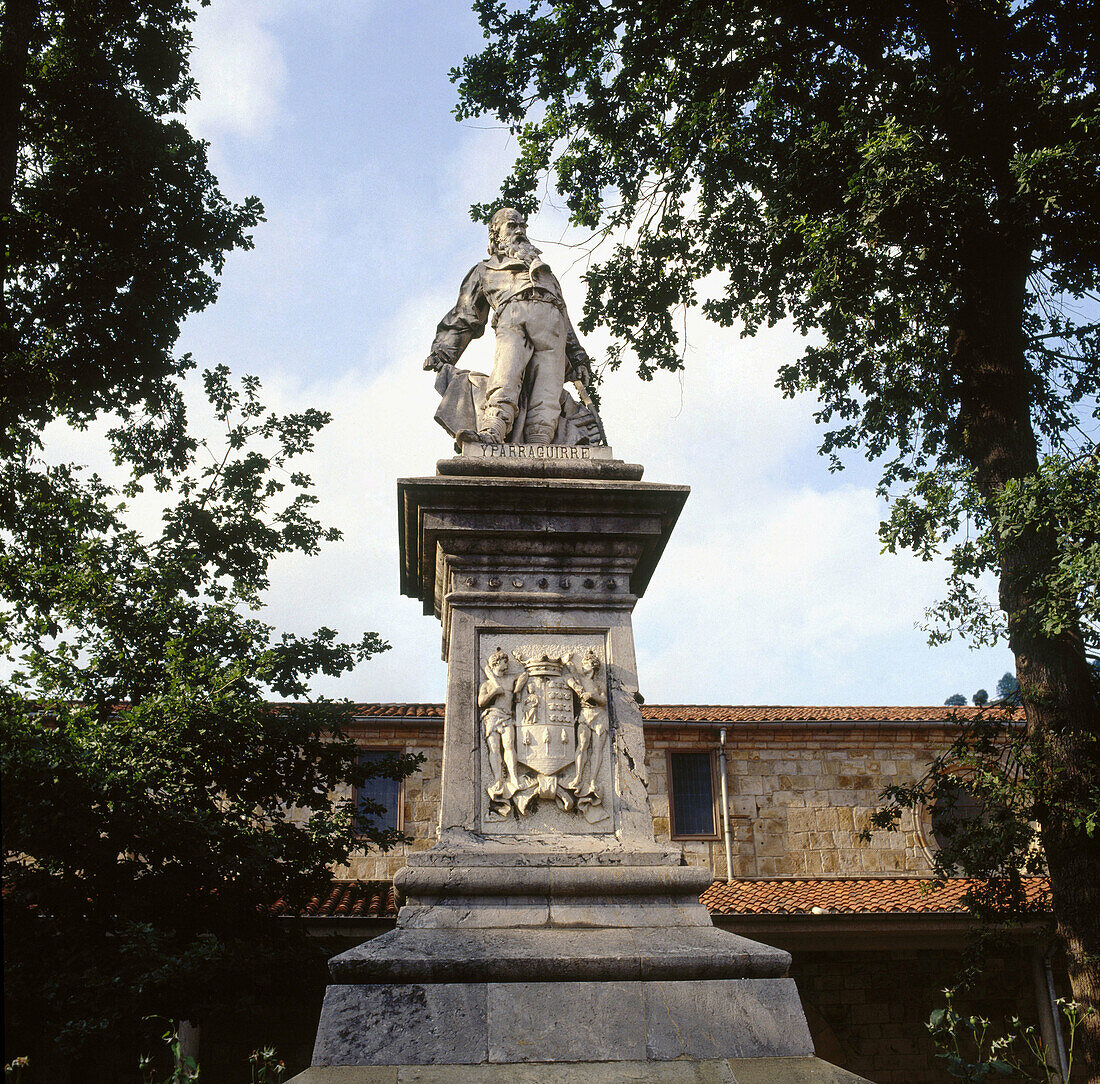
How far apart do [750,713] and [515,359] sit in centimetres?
1370

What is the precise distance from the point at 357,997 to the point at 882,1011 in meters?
12.3

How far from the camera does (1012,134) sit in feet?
28.9

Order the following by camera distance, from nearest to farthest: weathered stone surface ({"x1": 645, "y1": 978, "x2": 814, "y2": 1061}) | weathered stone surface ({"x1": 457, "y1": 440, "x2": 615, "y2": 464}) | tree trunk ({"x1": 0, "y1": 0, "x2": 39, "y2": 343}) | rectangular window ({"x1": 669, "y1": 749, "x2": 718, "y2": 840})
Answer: weathered stone surface ({"x1": 645, "y1": 978, "x2": 814, "y2": 1061}) → weathered stone surface ({"x1": 457, "y1": 440, "x2": 615, "y2": 464}) → tree trunk ({"x1": 0, "y1": 0, "x2": 39, "y2": 343}) → rectangular window ({"x1": 669, "y1": 749, "x2": 718, "y2": 840})

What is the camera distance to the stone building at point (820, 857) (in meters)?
13.0

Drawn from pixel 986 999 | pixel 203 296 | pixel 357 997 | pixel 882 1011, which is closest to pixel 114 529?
pixel 203 296

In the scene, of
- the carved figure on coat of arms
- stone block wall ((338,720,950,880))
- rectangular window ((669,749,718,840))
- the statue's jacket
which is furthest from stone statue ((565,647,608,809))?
rectangular window ((669,749,718,840))

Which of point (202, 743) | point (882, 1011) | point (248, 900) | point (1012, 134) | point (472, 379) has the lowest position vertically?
point (882, 1011)

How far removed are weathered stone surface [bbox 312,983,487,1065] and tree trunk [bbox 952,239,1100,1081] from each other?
5540 mm

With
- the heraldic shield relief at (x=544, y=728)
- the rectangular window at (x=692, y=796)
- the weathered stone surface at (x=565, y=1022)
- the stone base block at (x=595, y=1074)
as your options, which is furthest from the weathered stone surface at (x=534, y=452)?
the rectangular window at (x=692, y=796)

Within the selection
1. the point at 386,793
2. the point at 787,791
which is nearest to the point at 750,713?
the point at 787,791

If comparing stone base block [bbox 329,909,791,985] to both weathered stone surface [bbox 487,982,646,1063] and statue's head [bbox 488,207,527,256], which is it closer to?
weathered stone surface [bbox 487,982,646,1063]

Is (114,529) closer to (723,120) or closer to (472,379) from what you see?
(472,379)

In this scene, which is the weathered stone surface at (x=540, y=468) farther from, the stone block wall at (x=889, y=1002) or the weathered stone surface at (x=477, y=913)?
the stone block wall at (x=889, y=1002)

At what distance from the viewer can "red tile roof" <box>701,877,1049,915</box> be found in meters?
12.9
